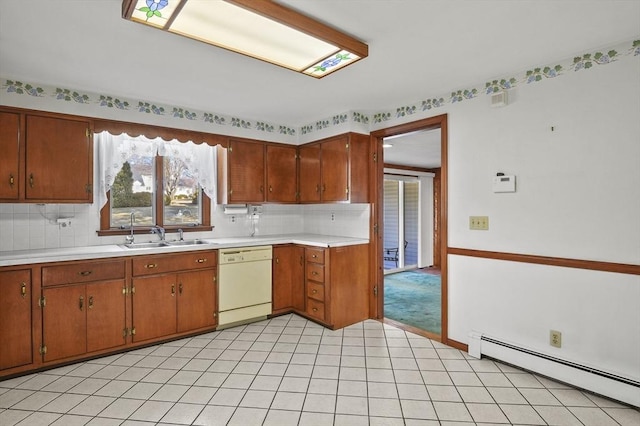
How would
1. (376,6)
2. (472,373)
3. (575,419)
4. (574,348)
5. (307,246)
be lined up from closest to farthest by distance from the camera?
(376,6) < (575,419) < (574,348) < (472,373) < (307,246)

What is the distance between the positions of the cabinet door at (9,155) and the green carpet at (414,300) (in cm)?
390

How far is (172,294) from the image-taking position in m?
3.27

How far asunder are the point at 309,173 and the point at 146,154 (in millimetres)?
1885

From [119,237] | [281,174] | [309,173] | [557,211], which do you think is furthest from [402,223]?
[119,237]

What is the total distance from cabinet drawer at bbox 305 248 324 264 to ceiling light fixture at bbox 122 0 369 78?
1973mm

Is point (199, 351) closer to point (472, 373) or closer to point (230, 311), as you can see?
point (230, 311)

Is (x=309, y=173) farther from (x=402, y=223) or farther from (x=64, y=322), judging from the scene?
(x=402, y=223)

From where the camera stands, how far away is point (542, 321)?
2.59m

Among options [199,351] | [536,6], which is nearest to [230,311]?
[199,351]

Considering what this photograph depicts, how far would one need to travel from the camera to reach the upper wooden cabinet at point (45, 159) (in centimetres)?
272

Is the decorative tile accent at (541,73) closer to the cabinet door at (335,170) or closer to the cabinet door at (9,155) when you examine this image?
the cabinet door at (335,170)

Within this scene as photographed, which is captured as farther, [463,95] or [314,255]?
[314,255]

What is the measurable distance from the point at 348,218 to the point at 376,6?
2677 millimetres

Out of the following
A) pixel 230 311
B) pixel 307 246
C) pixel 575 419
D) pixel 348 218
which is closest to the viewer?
pixel 575 419
